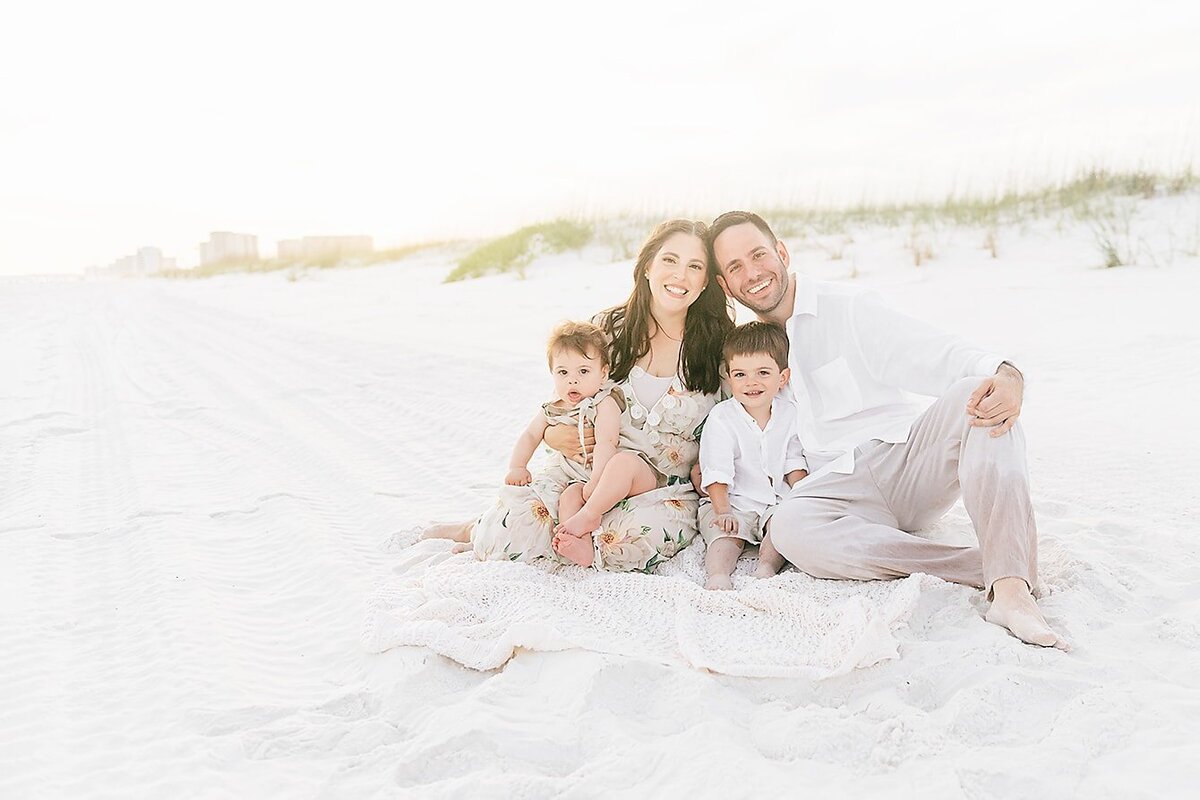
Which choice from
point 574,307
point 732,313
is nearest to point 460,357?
point 574,307

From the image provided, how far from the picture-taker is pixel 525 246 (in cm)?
1966

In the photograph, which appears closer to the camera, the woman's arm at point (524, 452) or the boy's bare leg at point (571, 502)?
the boy's bare leg at point (571, 502)

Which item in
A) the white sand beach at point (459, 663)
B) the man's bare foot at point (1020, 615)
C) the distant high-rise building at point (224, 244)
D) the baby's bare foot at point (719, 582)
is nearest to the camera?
the white sand beach at point (459, 663)

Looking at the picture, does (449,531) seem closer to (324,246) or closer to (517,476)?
(517,476)

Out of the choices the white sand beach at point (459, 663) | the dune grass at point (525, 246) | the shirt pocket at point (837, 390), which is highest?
the dune grass at point (525, 246)

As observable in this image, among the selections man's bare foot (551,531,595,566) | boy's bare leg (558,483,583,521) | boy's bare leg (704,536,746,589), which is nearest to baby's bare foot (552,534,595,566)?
man's bare foot (551,531,595,566)

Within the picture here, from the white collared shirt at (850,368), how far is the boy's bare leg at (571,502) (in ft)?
3.18

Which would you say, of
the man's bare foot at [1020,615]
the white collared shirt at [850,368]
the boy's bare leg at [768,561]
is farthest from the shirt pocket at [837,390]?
the man's bare foot at [1020,615]

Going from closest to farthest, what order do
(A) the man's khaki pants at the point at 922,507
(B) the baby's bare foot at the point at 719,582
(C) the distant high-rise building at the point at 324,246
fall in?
1. (A) the man's khaki pants at the point at 922,507
2. (B) the baby's bare foot at the point at 719,582
3. (C) the distant high-rise building at the point at 324,246

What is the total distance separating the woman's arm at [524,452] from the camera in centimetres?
415

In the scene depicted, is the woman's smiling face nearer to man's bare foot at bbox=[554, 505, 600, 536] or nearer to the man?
the man

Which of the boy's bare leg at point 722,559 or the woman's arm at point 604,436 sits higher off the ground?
the woman's arm at point 604,436

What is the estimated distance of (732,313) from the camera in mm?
4359

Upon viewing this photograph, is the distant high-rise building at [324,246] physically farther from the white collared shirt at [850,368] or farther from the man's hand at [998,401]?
the man's hand at [998,401]
